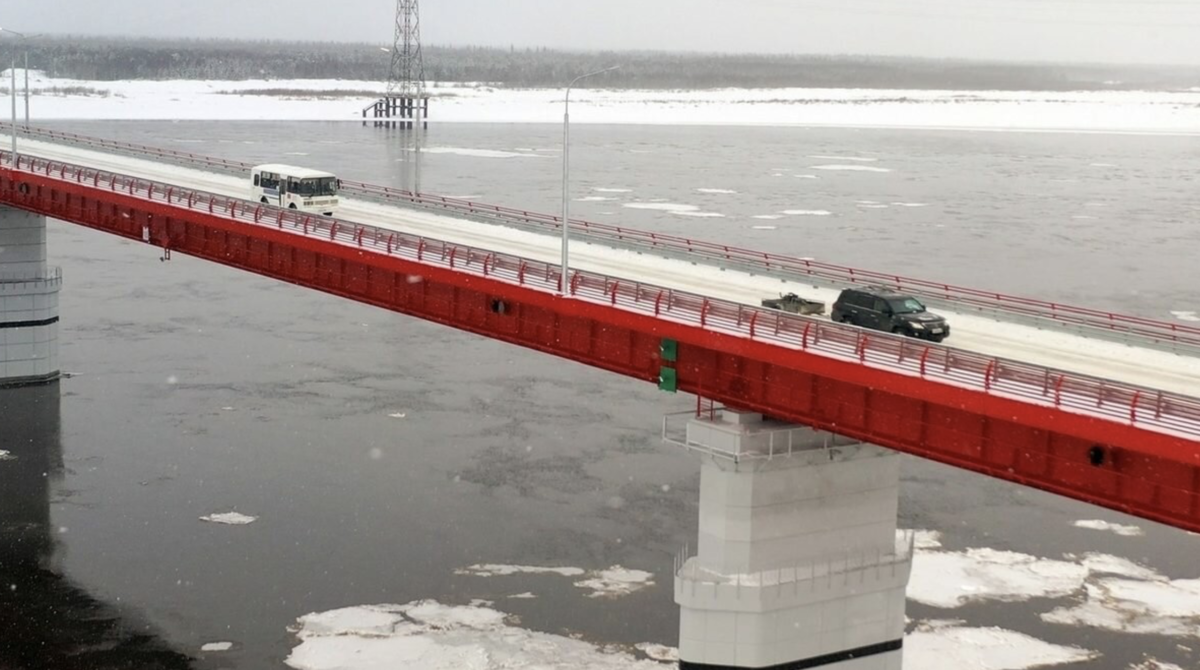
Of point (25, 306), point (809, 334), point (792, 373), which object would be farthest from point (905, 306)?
point (25, 306)

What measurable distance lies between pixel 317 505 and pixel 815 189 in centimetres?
7796

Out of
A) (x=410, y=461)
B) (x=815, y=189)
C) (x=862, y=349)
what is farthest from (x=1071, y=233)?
(x=862, y=349)

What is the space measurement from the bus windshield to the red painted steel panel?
5492 mm

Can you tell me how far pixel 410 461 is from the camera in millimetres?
48219

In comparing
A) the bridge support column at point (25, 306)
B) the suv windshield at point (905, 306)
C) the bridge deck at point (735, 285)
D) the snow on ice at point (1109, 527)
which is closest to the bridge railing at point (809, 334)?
the suv windshield at point (905, 306)

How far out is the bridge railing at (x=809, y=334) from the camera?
78.1ft

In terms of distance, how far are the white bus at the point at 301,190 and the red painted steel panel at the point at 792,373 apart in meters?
5.50

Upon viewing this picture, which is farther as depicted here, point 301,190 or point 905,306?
point 301,190

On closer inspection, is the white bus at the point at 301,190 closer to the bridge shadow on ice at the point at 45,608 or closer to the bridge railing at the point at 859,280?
the bridge railing at the point at 859,280

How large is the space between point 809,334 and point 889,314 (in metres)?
3.43

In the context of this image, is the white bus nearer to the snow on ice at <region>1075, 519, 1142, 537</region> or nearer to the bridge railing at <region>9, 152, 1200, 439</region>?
the bridge railing at <region>9, 152, 1200, 439</region>

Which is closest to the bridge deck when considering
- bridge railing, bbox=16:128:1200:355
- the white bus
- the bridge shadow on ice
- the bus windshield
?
bridge railing, bbox=16:128:1200:355

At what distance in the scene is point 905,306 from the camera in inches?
1249

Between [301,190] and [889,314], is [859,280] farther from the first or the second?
[301,190]
